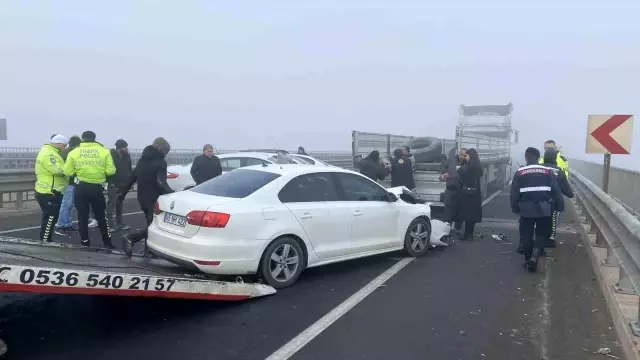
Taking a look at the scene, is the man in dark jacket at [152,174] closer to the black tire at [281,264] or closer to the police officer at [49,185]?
the police officer at [49,185]

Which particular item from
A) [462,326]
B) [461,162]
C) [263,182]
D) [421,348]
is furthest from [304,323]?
[461,162]

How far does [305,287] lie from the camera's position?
630 centimetres

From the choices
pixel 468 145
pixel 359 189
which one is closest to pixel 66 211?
pixel 359 189

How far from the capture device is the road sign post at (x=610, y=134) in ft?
30.9

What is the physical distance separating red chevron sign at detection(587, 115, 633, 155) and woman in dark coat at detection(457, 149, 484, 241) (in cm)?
204

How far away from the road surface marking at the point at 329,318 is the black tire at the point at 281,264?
74 cm

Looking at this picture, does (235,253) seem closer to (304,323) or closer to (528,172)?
(304,323)

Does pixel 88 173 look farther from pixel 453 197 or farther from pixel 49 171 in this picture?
pixel 453 197

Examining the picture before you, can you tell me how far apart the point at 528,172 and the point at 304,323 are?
399 centimetres

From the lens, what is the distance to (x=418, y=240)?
8.07 metres

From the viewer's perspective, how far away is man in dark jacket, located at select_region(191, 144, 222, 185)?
33.2 feet

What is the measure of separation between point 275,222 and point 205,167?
4.45 metres

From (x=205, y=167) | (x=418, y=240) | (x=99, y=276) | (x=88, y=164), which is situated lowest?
(x=418, y=240)

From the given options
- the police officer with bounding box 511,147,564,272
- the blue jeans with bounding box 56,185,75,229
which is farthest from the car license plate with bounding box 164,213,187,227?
the police officer with bounding box 511,147,564,272
